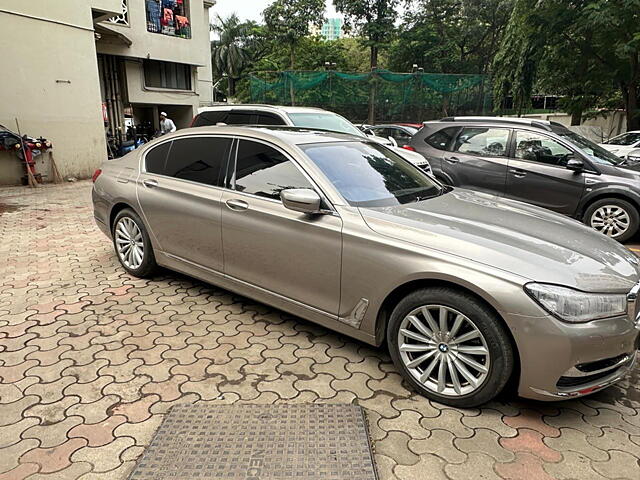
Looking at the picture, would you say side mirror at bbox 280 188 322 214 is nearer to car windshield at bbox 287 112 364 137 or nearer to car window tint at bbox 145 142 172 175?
car window tint at bbox 145 142 172 175

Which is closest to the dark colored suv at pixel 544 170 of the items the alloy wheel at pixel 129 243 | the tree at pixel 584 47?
the alloy wheel at pixel 129 243

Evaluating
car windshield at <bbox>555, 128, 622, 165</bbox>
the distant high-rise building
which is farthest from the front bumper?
the distant high-rise building

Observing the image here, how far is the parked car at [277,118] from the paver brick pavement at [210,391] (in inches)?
144

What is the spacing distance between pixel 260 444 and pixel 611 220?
5899 millimetres

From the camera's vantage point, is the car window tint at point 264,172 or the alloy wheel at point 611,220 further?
the alloy wheel at point 611,220

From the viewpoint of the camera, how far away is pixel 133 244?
4508mm

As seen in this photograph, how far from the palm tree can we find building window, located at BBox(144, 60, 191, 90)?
2696cm

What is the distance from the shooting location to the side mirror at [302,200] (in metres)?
2.98

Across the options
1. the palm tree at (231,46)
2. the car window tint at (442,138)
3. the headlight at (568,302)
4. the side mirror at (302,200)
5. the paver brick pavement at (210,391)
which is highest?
the palm tree at (231,46)

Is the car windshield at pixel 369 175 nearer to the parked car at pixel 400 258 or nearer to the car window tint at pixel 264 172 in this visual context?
the parked car at pixel 400 258

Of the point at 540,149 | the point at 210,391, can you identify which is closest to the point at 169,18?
the point at 540,149

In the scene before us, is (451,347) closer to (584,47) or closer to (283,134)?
(283,134)

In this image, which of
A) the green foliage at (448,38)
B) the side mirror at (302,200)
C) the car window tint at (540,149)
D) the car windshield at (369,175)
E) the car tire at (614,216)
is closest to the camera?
the side mirror at (302,200)

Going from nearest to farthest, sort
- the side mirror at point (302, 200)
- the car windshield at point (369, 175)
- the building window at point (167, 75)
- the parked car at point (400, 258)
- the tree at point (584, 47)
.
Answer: the parked car at point (400, 258)
the side mirror at point (302, 200)
the car windshield at point (369, 175)
the tree at point (584, 47)
the building window at point (167, 75)
